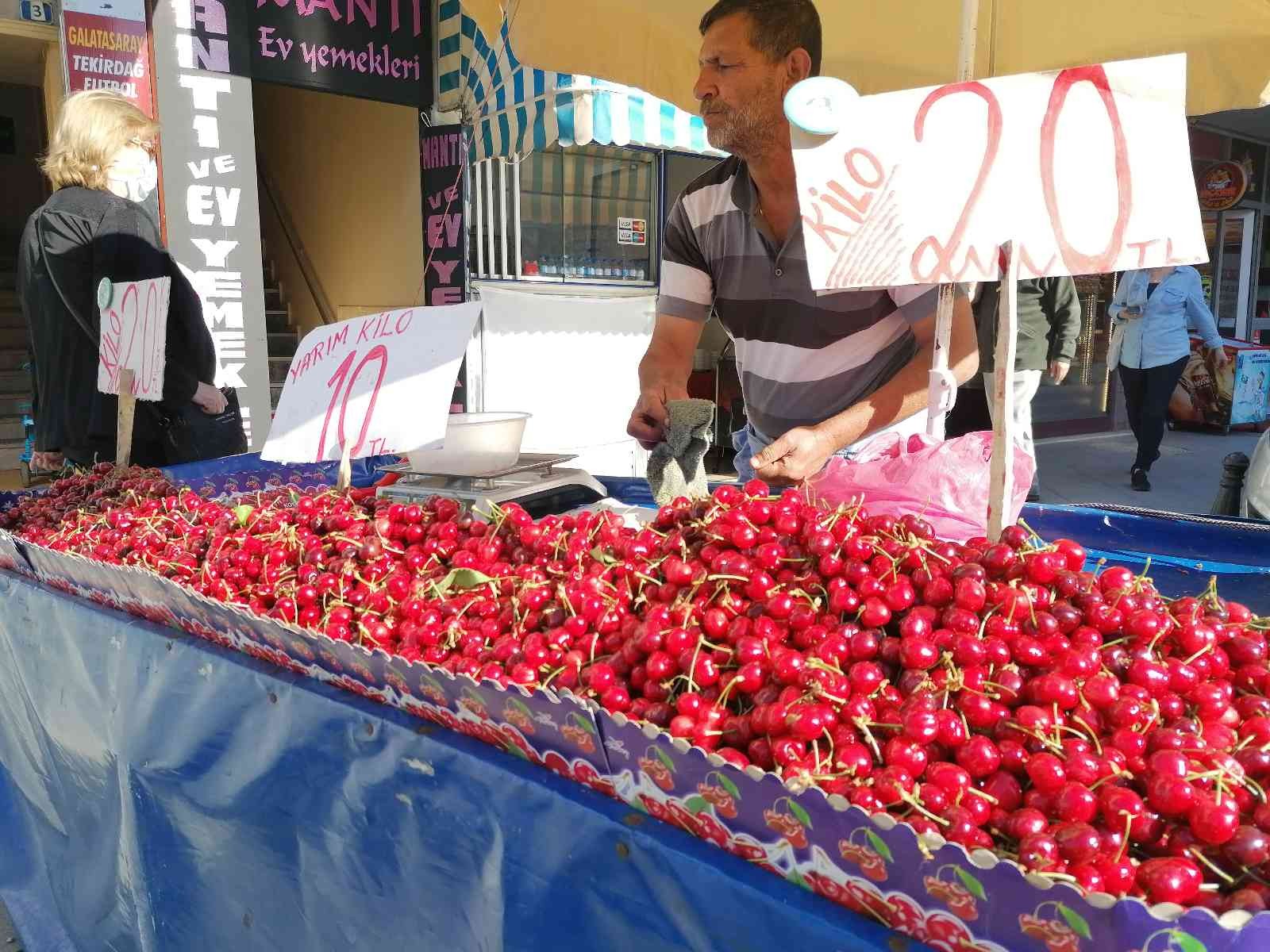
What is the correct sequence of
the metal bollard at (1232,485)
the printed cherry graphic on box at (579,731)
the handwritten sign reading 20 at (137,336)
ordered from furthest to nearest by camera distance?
1. the metal bollard at (1232,485)
2. the handwritten sign reading 20 at (137,336)
3. the printed cherry graphic on box at (579,731)

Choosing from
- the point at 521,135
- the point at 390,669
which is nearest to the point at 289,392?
the point at 390,669

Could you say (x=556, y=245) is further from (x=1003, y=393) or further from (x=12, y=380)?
(x=1003, y=393)

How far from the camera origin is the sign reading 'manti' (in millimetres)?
6062

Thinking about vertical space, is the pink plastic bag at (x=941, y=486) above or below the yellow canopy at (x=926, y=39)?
below

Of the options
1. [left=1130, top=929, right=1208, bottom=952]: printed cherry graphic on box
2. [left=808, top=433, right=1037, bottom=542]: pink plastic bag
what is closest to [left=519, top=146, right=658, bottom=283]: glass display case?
[left=808, top=433, right=1037, bottom=542]: pink plastic bag

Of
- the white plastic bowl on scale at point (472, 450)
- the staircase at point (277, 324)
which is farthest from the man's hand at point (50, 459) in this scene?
the staircase at point (277, 324)

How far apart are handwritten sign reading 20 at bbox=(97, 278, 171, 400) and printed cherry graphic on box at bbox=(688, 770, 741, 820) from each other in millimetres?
2010

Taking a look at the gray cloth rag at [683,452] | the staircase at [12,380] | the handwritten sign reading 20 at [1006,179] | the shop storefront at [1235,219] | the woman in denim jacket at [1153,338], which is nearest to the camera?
the handwritten sign reading 20 at [1006,179]

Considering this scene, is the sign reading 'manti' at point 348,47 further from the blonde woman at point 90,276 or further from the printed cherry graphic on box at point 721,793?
the printed cherry graphic on box at point 721,793

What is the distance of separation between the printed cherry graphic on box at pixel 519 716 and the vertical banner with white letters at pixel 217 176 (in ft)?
16.9

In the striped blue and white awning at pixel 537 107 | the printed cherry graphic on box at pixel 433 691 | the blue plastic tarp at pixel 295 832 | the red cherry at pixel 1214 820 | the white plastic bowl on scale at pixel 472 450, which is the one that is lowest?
the blue plastic tarp at pixel 295 832

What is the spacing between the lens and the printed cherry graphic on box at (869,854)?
781 mm

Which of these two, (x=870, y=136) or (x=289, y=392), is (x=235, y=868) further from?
(x=870, y=136)

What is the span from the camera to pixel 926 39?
2.86 m
